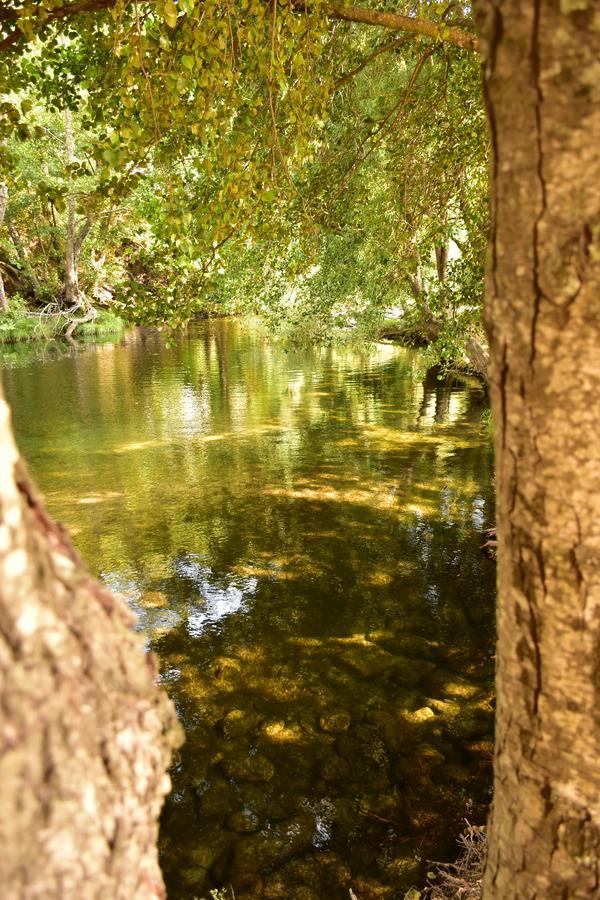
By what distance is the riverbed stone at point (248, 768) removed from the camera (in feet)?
14.6

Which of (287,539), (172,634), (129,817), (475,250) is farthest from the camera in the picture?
(287,539)

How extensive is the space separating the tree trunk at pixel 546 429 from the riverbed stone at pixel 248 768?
2910 millimetres

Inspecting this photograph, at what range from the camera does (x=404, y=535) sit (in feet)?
27.7

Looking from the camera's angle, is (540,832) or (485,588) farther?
(485,588)

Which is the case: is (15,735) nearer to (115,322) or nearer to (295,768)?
(295,768)

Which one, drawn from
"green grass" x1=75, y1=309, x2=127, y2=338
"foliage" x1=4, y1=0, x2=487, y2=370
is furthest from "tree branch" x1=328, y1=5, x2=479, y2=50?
"green grass" x1=75, y1=309, x2=127, y2=338

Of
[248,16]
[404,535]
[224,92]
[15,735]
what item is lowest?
[404,535]

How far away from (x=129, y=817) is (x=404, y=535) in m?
7.56

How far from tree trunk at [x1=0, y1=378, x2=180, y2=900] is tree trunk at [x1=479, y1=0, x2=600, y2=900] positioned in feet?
3.25

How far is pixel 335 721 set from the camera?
4.95 meters

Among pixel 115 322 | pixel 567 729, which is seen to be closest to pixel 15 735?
pixel 567 729

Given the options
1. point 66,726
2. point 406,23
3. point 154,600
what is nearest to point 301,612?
point 154,600

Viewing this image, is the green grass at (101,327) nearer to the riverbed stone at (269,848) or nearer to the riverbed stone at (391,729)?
the riverbed stone at (391,729)

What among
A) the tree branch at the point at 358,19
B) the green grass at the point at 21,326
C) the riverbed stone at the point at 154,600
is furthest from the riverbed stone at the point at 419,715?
the green grass at the point at 21,326
